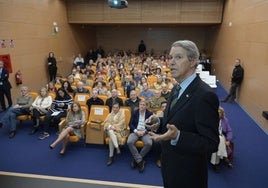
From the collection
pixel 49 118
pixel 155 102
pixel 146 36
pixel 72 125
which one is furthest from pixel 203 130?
pixel 146 36

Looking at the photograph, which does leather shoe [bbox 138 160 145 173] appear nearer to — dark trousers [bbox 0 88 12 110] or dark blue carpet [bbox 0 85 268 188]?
dark blue carpet [bbox 0 85 268 188]

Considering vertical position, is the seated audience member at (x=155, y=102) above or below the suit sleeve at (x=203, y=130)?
below

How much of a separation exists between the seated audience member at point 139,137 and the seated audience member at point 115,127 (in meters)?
0.19

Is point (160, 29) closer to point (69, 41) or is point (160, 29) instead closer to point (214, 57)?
point (214, 57)

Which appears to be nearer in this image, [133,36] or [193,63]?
[193,63]

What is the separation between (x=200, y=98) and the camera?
115 cm

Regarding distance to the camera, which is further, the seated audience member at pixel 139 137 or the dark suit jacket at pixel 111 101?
the dark suit jacket at pixel 111 101

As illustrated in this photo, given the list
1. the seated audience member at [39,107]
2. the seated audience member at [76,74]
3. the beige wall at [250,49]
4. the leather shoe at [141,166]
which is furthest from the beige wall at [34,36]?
the beige wall at [250,49]

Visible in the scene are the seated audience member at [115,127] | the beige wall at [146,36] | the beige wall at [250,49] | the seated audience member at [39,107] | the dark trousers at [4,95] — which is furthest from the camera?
the beige wall at [146,36]

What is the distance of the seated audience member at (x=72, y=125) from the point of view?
3937mm

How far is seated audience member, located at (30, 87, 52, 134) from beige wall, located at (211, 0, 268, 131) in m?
5.11

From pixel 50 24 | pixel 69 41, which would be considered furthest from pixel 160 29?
pixel 50 24

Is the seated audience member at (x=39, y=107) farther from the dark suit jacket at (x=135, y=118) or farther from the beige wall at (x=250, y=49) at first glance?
the beige wall at (x=250, y=49)

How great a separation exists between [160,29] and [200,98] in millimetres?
14121
